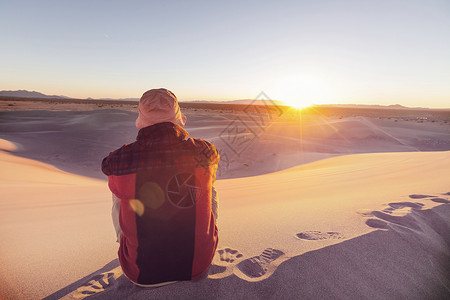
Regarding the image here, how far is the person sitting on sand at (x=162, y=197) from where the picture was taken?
111cm

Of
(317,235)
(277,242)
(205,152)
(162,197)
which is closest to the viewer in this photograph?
(162,197)

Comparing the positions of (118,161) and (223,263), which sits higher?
(118,161)

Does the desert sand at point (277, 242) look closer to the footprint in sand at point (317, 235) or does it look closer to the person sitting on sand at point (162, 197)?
the footprint in sand at point (317, 235)

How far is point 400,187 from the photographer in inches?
134

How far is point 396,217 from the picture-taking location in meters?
2.21

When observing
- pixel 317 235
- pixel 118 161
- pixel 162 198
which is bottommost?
pixel 317 235

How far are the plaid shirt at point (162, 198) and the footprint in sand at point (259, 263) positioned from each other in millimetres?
424

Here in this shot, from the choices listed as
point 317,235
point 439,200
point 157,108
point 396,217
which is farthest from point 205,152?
point 439,200

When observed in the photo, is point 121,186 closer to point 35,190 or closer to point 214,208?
point 214,208

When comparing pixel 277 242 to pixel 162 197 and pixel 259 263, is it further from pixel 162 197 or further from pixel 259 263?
pixel 162 197

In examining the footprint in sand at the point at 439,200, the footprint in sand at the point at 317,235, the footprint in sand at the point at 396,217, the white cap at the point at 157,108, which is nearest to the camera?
the white cap at the point at 157,108

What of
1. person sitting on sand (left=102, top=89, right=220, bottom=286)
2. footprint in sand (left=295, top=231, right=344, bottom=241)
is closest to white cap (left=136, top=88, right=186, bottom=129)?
person sitting on sand (left=102, top=89, right=220, bottom=286)

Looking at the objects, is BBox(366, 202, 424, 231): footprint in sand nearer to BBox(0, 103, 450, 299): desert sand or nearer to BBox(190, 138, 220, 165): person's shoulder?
BBox(0, 103, 450, 299): desert sand

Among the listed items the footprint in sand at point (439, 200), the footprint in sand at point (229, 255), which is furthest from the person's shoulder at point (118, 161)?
the footprint in sand at point (439, 200)
